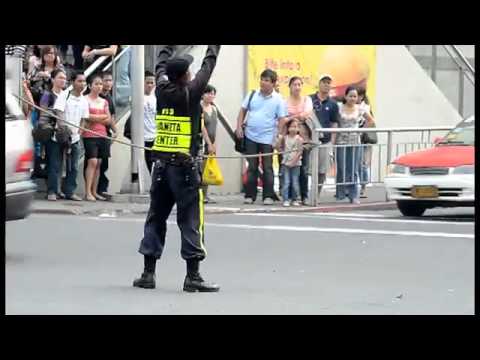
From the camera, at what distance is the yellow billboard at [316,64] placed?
19281 millimetres

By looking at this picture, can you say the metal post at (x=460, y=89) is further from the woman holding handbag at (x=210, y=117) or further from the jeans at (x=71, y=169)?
the jeans at (x=71, y=169)

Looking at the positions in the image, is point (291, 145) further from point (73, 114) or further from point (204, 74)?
point (204, 74)

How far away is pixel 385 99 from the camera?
69.8 feet

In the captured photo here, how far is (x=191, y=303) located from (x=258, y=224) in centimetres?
560

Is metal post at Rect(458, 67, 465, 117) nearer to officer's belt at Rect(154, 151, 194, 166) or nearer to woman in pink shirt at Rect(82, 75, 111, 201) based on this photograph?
woman in pink shirt at Rect(82, 75, 111, 201)

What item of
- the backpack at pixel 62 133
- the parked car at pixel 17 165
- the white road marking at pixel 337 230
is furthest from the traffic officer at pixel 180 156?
the backpack at pixel 62 133

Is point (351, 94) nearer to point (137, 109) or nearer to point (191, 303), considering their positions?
point (137, 109)

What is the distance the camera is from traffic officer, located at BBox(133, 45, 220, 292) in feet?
30.0

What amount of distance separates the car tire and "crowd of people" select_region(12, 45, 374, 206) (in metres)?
1.70

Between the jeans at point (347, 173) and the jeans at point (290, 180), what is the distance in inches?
42.0

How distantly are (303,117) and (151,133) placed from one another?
2305 millimetres

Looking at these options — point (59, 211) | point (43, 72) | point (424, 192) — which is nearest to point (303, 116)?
point (424, 192)

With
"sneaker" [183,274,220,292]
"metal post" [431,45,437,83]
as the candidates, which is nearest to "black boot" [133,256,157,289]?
"sneaker" [183,274,220,292]
